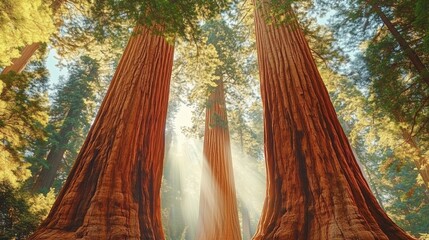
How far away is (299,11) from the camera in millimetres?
7379

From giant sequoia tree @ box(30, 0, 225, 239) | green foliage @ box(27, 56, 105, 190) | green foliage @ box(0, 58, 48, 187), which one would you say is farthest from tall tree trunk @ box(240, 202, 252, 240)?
giant sequoia tree @ box(30, 0, 225, 239)

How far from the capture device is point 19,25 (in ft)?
13.5

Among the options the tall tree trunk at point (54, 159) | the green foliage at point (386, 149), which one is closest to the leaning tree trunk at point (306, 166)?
the green foliage at point (386, 149)

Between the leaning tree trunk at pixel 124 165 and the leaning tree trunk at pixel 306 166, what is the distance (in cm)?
159

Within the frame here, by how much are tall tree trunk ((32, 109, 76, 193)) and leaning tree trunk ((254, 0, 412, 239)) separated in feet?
52.7

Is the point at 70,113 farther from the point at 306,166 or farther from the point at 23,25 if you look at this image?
the point at 306,166

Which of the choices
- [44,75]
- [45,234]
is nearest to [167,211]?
[44,75]

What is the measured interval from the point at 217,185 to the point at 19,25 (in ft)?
23.4

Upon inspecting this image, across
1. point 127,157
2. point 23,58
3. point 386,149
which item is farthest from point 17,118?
point 386,149

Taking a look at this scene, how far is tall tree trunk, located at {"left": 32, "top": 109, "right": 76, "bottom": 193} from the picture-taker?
16062 mm

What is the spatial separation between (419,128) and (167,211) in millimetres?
18668

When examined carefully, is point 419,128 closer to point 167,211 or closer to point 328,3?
point 328,3

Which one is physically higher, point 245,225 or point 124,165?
point 245,225

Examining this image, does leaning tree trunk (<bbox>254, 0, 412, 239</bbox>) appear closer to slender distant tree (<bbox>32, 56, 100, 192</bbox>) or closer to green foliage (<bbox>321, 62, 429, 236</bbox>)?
green foliage (<bbox>321, 62, 429, 236</bbox>)
